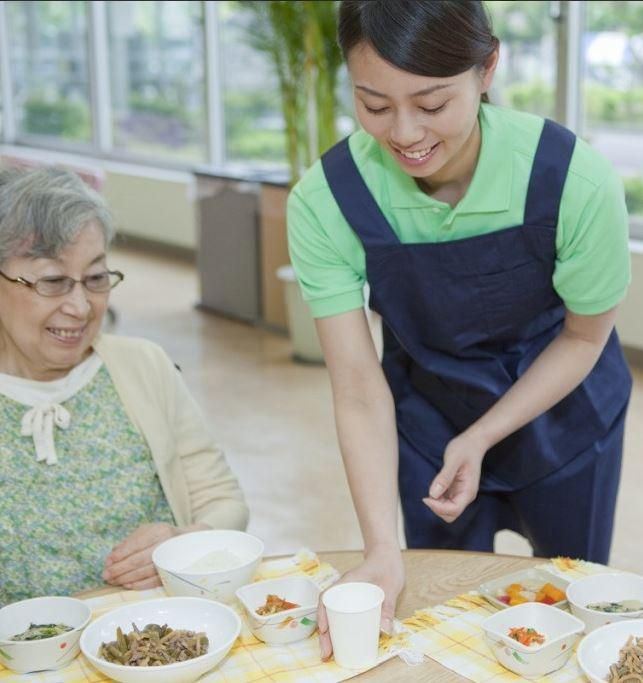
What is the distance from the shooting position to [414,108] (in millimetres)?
1505

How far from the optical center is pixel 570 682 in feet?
4.52

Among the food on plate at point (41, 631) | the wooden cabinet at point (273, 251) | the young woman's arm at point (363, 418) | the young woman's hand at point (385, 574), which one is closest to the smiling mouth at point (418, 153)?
the young woman's arm at point (363, 418)

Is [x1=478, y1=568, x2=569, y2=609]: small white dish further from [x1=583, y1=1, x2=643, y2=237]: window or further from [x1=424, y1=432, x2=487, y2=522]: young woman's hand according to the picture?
[x1=583, y1=1, x2=643, y2=237]: window

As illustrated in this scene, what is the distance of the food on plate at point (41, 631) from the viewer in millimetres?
1485

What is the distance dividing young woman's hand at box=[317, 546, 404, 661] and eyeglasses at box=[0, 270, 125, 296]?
66 cm

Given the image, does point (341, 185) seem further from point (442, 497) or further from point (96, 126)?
point (96, 126)

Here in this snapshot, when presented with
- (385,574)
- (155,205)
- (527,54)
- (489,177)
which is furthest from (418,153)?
(155,205)

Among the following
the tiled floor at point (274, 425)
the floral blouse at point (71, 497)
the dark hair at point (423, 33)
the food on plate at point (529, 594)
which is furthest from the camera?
the tiled floor at point (274, 425)

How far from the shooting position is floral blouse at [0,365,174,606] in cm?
183

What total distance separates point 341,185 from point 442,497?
48 centimetres

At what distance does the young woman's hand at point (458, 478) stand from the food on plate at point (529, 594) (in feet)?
0.42

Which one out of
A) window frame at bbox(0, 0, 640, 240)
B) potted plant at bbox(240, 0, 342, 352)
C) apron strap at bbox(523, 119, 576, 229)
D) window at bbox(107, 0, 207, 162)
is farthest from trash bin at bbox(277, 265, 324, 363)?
apron strap at bbox(523, 119, 576, 229)

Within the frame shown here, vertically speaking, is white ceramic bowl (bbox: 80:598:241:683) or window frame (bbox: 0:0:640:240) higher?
window frame (bbox: 0:0:640:240)

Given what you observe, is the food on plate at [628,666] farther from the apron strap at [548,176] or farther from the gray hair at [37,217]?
→ the gray hair at [37,217]
